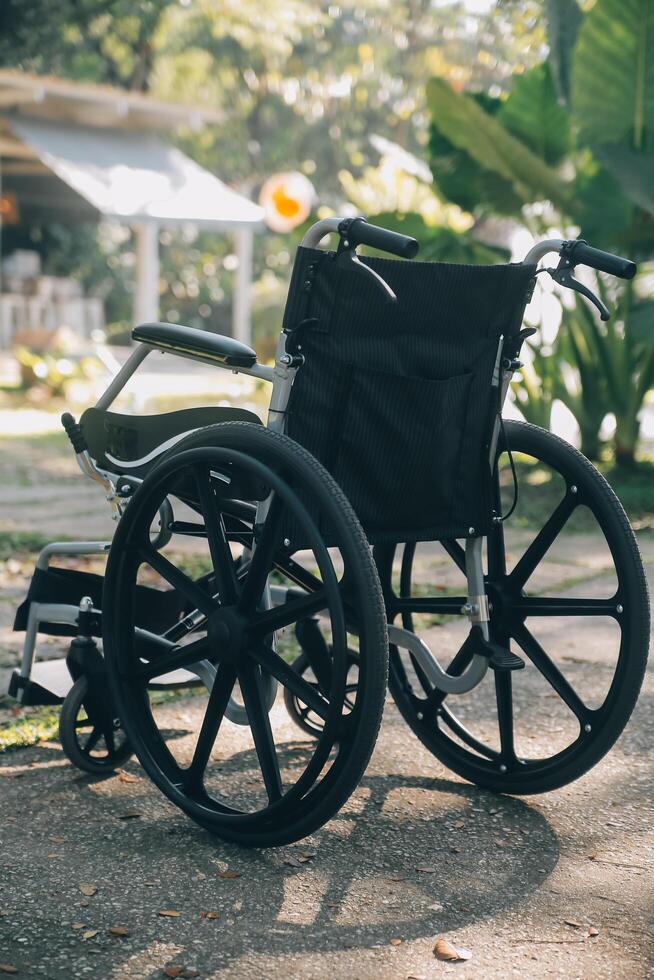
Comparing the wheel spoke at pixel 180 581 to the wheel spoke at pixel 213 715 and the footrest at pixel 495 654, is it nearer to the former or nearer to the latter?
the wheel spoke at pixel 213 715

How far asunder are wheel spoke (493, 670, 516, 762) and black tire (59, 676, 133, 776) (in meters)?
0.85

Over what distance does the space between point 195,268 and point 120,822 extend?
22690 mm

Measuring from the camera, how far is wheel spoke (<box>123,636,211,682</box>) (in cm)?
251

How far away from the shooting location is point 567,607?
8.63 feet

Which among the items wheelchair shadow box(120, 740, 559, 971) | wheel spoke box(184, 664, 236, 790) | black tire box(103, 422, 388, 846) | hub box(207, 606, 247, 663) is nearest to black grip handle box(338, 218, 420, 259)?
black tire box(103, 422, 388, 846)

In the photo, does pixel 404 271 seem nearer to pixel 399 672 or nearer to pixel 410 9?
pixel 399 672

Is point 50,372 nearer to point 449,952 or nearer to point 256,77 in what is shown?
point 449,952

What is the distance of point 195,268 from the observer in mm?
24594

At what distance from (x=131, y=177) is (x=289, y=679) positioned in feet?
46.3

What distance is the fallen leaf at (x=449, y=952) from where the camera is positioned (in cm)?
206

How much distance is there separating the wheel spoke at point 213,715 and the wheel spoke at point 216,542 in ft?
0.48

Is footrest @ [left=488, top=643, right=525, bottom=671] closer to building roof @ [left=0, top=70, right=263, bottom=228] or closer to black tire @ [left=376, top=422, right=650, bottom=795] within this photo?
black tire @ [left=376, top=422, right=650, bottom=795]

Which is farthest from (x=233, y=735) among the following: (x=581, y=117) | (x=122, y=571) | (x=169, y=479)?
(x=581, y=117)

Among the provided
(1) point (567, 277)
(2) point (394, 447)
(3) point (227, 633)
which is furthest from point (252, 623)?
(1) point (567, 277)
